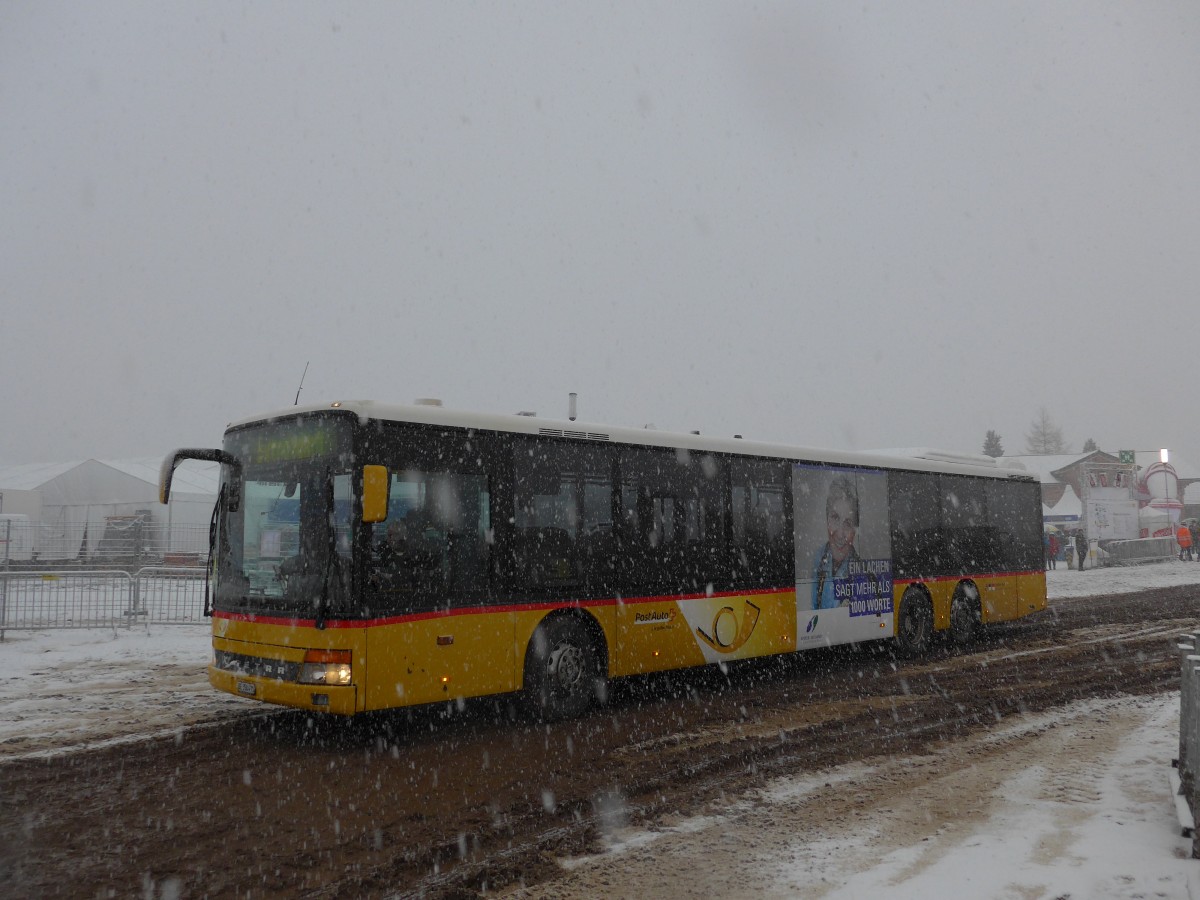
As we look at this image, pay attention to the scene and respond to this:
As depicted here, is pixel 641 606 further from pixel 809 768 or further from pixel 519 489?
pixel 809 768

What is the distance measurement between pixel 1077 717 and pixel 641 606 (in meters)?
4.44

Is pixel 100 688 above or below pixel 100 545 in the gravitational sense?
below

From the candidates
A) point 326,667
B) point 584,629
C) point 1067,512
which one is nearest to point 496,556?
point 584,629

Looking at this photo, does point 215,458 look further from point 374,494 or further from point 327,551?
point 374,494

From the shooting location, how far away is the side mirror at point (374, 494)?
23.7 ft

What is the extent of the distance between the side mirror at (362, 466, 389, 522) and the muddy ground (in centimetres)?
200

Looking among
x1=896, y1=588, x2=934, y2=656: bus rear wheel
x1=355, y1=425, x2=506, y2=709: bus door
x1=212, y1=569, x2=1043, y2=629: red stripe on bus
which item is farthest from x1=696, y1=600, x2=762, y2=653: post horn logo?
x1=896, y1=588, x2=934, y2=656: bus rear wheel

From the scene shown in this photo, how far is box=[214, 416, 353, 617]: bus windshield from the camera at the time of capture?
7.49 meters

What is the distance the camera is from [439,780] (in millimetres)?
6828

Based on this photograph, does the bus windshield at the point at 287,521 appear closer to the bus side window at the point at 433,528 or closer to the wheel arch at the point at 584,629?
the bus side window at the point at 433,528

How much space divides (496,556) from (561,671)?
1432mm

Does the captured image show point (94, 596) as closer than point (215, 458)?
No

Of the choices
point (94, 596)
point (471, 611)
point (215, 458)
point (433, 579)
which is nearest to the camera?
point (433, 579)

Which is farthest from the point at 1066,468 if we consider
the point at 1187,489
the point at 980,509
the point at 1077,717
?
the point at 1077,717
